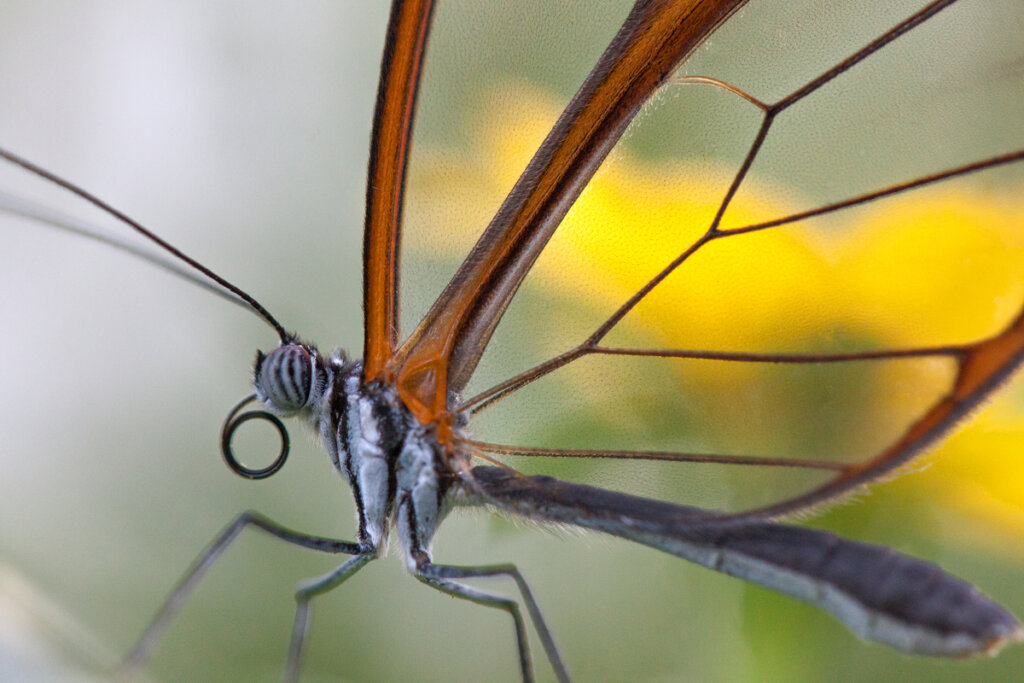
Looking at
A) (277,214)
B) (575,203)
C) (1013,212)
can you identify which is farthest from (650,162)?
(277,214)

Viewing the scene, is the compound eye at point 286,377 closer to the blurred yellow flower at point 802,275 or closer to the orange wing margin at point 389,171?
the orange wing margin at point 389,171

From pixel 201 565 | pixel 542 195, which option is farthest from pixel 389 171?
pixel 201 565

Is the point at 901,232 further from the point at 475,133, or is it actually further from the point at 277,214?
the point at 277,214

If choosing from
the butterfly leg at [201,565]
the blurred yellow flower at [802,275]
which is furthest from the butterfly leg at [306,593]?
the blurred yellow flower at [802,275]

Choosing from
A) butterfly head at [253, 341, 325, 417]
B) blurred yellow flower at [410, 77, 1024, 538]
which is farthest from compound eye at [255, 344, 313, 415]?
blurred yellow flower at [410, 77, 1024, 538]

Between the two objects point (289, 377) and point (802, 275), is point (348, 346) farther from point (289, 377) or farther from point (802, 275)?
point (802, 275)

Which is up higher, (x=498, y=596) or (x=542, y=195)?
(x=542, y=195)
